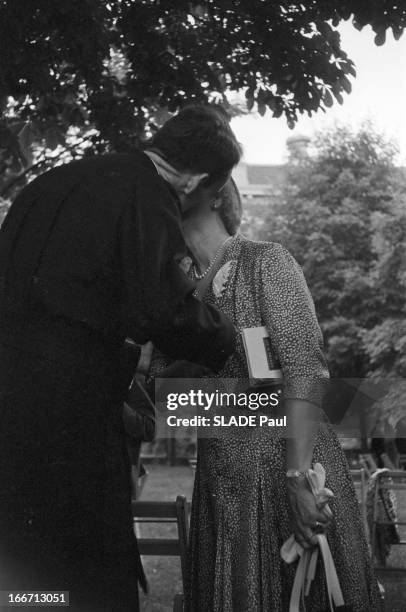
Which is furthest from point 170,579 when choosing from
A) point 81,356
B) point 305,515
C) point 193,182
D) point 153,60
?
point 81,356

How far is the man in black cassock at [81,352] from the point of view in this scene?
1657 millimetres

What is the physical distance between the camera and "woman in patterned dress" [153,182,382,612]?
2.08m

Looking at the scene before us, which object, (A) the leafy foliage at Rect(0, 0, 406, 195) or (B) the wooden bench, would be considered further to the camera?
(A) the leafy foliage at Rect(0, 0, 406, 195)

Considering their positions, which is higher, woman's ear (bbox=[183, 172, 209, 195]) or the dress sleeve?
woman's ear (bbox=[183, 172, 209, 195])

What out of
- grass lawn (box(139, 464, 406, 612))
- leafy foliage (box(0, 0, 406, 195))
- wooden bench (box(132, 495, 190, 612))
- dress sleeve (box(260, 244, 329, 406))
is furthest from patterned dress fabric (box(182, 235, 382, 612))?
leafy foliage (box(0, 0, 406, 195))

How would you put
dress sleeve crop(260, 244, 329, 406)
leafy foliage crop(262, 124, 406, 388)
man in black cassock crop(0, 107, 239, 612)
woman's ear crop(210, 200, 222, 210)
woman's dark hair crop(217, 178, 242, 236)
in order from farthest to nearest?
1. leafy foliage crop(262, 124, 406, 388)
2. woman's dark hair crop(217, 178, 242, 236)
3. woman's ear crop(210, 200, 222, 210)
4. dress sleeve crop(260, 244, 329, 406)
5. man in black cassock crop(0, 107, 239, 612)

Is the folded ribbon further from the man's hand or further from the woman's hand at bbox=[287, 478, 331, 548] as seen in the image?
the man's hand

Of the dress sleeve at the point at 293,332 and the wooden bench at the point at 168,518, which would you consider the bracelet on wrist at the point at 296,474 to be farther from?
the wooden bench at the point at 168,518

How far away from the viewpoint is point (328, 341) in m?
26.2

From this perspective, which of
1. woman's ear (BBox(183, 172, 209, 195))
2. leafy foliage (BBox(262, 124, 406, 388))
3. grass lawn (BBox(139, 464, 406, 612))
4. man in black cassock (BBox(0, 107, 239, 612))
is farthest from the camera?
leafy foliage (BBox(262, 124, 406, 388))

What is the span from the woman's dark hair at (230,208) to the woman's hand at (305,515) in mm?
678

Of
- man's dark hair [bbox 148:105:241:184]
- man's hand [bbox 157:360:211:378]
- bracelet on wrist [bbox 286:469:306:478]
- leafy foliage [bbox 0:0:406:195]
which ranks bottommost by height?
bracelet on wrist [bbox 286:469:306:478]

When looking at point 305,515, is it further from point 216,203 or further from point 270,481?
point 216,203

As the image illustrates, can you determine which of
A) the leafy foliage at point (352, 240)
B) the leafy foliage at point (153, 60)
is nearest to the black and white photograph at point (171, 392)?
the leafy foliage at point (153, 60)
